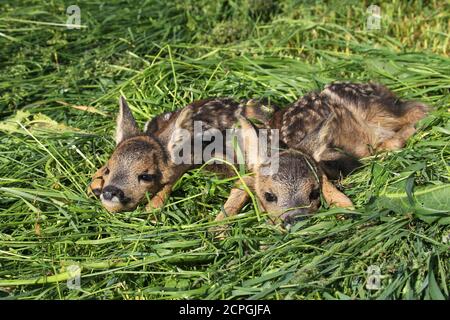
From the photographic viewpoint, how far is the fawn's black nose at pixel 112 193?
6.15 meters

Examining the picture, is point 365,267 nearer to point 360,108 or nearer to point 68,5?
point 360,108

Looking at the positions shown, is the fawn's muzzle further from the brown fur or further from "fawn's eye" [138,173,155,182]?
"fawn's eye" [138,173,155,182]

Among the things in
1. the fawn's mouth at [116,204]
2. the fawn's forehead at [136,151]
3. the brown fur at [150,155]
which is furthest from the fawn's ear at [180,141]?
the fawn's mouth at [116,204]

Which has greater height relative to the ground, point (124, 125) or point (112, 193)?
point (124, 125)

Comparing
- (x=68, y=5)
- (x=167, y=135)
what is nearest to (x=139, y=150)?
(x=167, y=135)

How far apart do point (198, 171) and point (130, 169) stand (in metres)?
0.55

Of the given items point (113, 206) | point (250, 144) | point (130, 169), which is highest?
point (250, 144)

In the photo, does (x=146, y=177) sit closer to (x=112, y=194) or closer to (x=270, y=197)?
(x=112, y=194)

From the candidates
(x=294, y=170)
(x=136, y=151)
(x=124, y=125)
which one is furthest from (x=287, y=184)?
(x=124, y=125)

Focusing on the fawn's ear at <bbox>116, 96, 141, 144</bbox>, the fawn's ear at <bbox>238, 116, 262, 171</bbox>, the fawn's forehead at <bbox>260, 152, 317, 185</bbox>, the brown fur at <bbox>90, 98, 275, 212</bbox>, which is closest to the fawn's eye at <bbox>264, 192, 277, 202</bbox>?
the fawn's forehead at <bbox>260, 152, 317, 185</bbox>

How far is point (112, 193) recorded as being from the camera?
6.16 m

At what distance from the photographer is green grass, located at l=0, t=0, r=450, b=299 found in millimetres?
5250

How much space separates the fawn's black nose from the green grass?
0.13 metres
